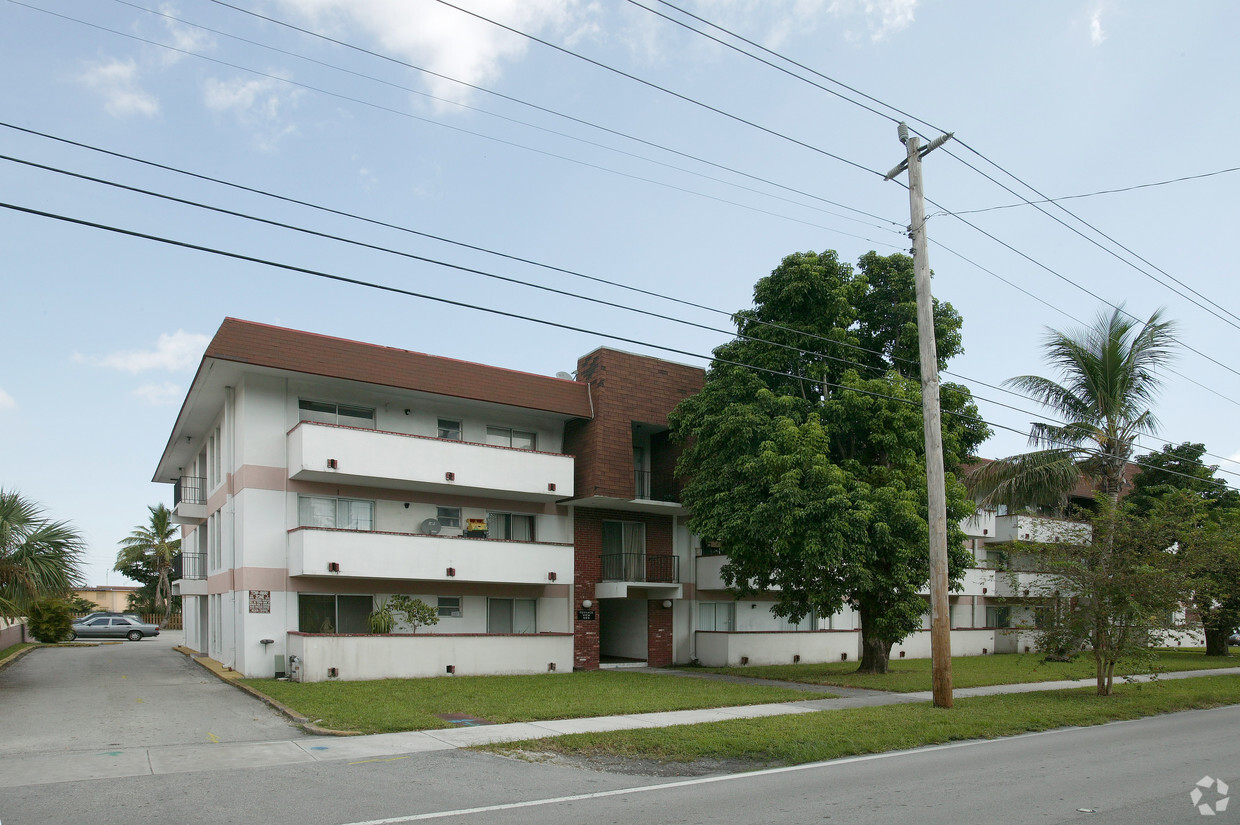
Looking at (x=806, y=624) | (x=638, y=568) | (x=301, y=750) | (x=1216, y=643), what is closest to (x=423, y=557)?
(x=638, y=568)

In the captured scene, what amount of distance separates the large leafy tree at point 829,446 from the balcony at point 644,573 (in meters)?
3.49

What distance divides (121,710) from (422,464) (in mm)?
9057

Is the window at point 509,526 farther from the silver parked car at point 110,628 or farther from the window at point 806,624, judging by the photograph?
the silver parked car at point 110,628

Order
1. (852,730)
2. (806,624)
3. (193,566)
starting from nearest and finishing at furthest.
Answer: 1. (852,730)
2. (193,566)
3. (806,624)

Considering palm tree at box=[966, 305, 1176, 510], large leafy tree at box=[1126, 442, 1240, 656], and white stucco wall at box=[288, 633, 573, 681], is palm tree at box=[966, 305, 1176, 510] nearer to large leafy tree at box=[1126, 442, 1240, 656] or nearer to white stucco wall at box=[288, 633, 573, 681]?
large leafy tree at box=[1126, 442, 1240, 656]

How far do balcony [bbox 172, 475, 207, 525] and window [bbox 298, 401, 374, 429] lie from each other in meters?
7.99

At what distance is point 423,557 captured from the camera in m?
23.3

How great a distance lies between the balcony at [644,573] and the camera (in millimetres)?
27766

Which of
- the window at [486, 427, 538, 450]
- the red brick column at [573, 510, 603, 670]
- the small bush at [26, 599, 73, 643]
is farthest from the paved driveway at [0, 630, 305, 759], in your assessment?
the small bush at [26, 599, 73, 643]

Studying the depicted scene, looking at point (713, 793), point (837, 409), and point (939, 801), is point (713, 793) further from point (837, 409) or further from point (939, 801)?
point (837, 409)

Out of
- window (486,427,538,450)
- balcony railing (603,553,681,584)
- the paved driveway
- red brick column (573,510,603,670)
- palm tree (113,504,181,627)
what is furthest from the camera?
palm tree (113,504,181,627)

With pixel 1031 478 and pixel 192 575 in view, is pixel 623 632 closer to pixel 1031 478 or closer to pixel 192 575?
pixel 1031 478

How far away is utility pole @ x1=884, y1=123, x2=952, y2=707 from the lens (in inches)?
648

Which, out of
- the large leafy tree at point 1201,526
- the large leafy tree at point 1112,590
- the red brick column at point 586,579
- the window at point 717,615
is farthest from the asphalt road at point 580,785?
the window at point 717,615
